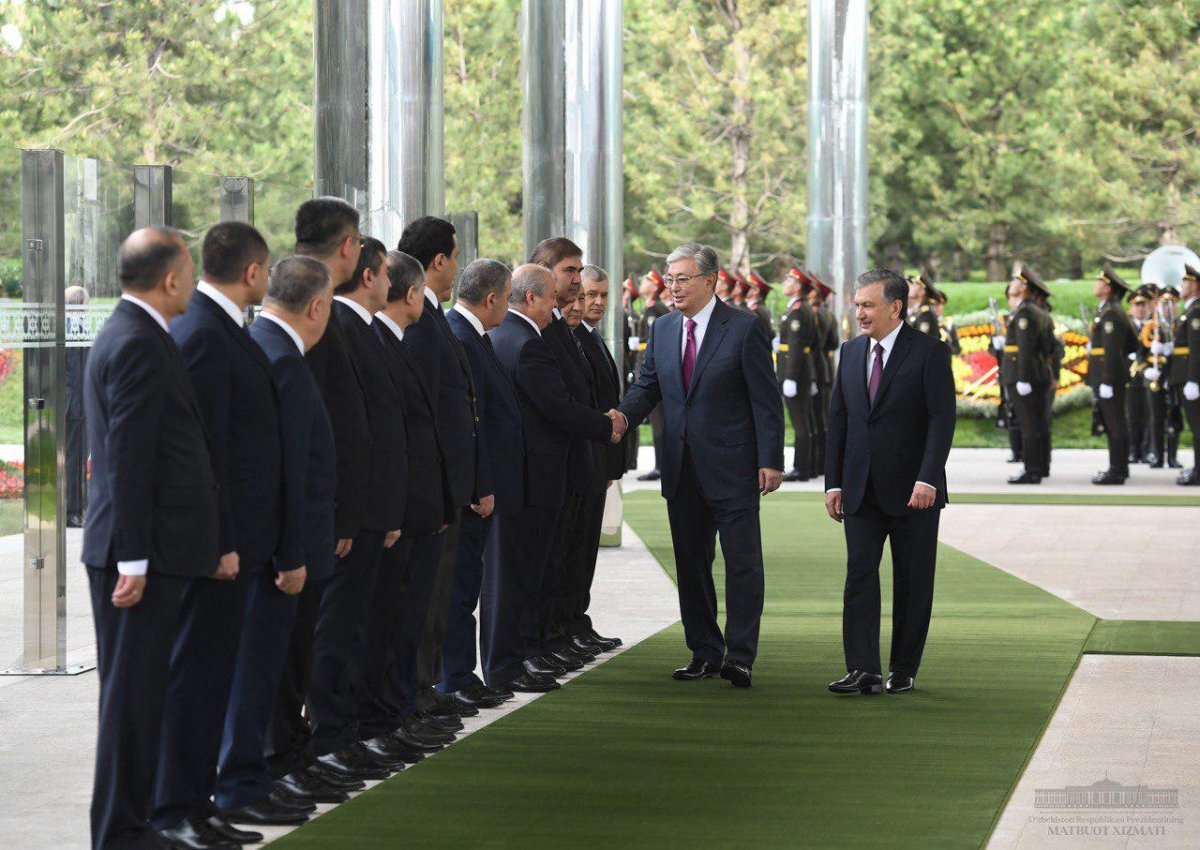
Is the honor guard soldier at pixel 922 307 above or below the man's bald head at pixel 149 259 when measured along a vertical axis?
above

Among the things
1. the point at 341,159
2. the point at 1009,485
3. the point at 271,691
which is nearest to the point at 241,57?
the point at 1009,485

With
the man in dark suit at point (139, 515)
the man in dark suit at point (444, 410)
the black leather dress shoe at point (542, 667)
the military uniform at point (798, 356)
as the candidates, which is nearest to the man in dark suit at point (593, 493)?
the black leather dress shoe at point (542, 667)

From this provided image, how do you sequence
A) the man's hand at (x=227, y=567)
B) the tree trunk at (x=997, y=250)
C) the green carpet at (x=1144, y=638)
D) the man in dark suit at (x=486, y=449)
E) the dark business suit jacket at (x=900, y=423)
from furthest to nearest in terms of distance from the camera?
the tree trunk at (x=997, y=250) < the green carpet at (x=1144, y=638) < the dark business suit jacket at (x=900, y=423) < the man in dark suit at (x=486, y=449) < the man's hand at (x=227, y=567)

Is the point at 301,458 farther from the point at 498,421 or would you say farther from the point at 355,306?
the point at 498,421

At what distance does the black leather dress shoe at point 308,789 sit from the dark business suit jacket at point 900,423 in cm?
290

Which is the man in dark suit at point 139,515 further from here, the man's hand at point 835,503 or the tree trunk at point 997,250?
the tree trunk at point 997,250

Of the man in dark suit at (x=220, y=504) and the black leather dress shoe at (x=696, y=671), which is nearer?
the man in dark suit at (x=220, y=504)

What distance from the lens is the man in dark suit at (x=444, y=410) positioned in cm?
714

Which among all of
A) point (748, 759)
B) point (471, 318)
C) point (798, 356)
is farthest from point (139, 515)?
point (798, 356)

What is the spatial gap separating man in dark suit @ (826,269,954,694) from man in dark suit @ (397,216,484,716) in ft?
5.38

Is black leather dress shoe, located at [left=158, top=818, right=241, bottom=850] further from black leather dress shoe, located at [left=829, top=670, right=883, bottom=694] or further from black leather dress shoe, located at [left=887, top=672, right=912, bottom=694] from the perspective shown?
black leather dress shoe, located at [left=887, top=672, right=912, bottom=694]

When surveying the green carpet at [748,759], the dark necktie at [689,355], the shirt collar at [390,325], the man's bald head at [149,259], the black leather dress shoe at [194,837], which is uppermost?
the man's bald head at [149,259]

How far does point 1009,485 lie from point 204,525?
1566 cm

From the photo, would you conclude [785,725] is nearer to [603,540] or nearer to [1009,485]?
[603,540]
